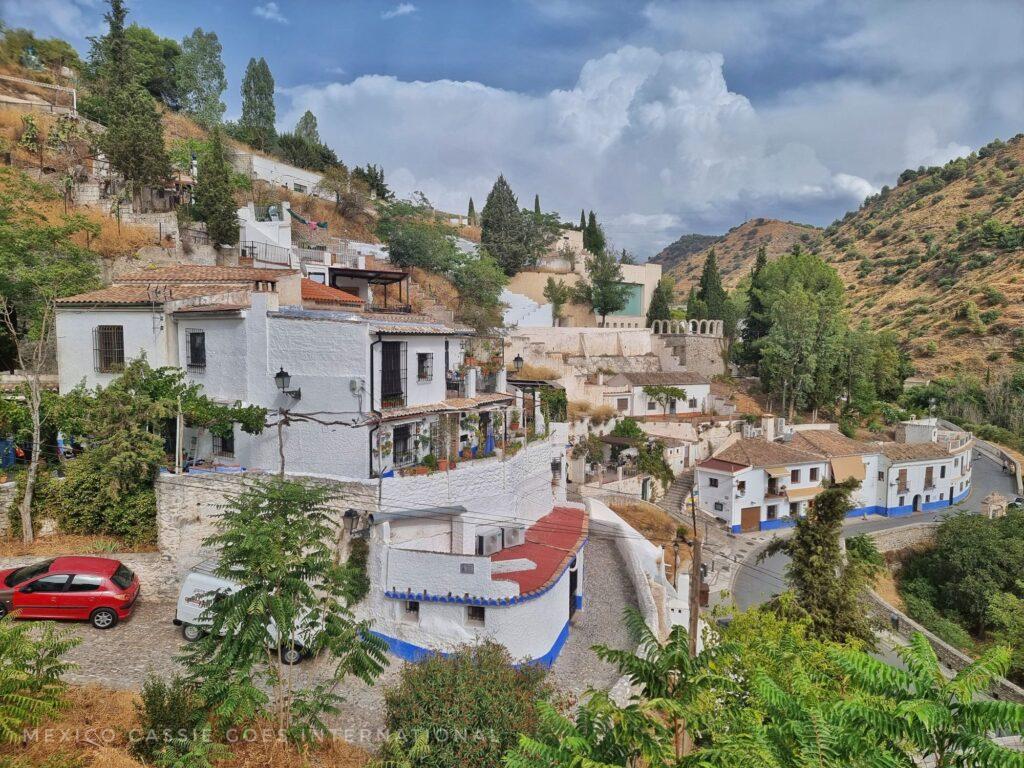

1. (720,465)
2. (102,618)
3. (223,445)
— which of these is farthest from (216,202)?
(720,465)

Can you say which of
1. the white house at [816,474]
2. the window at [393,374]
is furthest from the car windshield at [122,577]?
the white house at [816,474]

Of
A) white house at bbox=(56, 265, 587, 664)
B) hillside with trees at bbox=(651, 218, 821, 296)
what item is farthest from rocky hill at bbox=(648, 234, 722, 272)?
white house at bbox=(56, 265, 587, 664)

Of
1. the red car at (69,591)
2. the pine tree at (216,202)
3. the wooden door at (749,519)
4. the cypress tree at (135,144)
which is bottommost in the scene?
the wooden door at (749,519)

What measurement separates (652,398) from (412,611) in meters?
28.0

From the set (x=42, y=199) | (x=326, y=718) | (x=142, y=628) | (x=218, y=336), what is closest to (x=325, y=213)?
(x=42, y=199)

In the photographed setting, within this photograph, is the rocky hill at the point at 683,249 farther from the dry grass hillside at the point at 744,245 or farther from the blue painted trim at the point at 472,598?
the blue painted trim at the point at 472,598

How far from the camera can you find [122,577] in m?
13.2

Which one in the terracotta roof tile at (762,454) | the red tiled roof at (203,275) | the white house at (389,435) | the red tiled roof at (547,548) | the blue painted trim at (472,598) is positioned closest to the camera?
the blue painted trim at (472,598)

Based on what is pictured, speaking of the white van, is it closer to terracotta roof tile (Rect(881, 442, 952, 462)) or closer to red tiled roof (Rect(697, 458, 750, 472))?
red tiled roof (Rect(697, 458, 750, 472))

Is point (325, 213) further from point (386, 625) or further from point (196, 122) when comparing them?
point (386, 625)

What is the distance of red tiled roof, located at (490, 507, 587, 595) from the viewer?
14556 mm

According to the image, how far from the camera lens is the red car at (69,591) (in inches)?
484

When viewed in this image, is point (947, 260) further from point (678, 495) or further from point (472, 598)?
point (472, 598)

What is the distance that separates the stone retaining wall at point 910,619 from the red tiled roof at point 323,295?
20.6m
